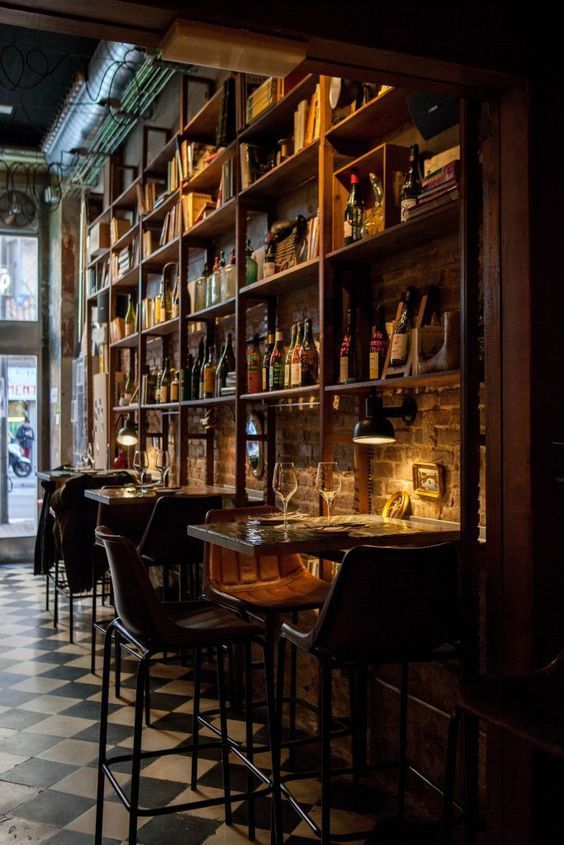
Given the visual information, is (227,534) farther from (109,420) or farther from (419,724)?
(109,420)

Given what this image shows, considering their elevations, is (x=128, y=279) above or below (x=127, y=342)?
above

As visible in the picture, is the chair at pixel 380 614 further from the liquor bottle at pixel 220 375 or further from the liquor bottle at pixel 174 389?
the liquor bottle at pixel 174 389

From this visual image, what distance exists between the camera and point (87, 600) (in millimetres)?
6535

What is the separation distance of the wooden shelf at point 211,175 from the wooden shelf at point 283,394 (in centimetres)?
142

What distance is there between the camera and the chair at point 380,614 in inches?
88.2

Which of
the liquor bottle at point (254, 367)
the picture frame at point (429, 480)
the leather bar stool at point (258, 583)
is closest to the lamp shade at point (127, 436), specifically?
the liquor bottle at point (254, 367)

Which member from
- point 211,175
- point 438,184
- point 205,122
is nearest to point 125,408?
point 211,175

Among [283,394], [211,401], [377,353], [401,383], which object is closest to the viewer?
[401,383]

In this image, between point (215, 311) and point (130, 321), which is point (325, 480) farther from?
point (130, 321)

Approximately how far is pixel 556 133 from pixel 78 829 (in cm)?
268

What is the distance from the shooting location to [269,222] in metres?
4.55

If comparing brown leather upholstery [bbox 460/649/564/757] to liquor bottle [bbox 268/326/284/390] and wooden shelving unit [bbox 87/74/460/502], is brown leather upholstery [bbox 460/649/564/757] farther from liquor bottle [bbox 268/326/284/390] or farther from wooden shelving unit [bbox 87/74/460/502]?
liquor bottle [bbox 268/326/284/390]

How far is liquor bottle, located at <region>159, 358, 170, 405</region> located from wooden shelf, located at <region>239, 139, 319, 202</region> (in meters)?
1.91

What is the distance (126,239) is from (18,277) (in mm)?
2976
